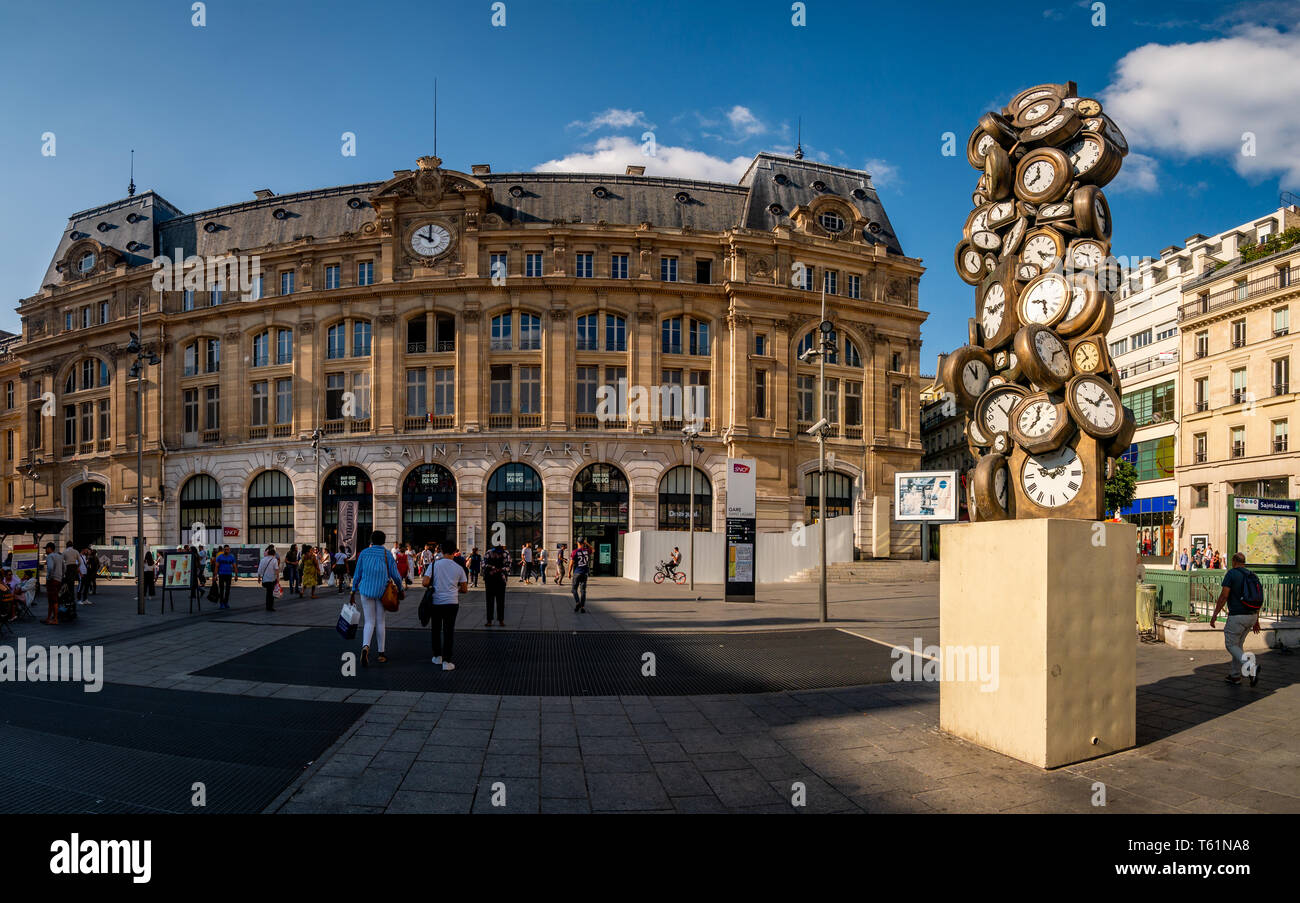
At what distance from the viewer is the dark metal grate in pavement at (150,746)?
5582 mm

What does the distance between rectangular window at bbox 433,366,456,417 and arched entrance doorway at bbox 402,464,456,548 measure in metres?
3.36

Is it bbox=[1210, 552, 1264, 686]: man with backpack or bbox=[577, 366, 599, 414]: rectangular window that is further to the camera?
bbox=[577, 366, 599, 414]: rectangular window

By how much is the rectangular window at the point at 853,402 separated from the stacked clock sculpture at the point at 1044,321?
35.5 metres

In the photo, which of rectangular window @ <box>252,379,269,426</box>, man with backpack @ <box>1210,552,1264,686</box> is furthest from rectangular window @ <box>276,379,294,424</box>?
man with backpack @ <box>1210,552,1264,686</box>

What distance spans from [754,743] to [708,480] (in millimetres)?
32934

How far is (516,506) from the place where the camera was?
39.1 metres

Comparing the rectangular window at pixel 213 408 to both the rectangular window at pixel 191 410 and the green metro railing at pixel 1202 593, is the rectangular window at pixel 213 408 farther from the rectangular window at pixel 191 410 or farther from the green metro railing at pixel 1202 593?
the green metro railing at pixel 1202 593

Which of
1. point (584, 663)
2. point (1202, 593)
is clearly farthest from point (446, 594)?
point (1202, 593)

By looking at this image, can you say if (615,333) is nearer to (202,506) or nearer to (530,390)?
(530,390)

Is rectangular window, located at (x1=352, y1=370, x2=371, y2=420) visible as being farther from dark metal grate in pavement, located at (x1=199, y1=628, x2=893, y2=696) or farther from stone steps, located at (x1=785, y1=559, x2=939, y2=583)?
dark metal grate in pavement, located at (x1=199, y1=628, x2=893, y2=696)

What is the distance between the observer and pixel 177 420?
45.1m

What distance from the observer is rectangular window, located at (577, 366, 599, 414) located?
40.2 meters
